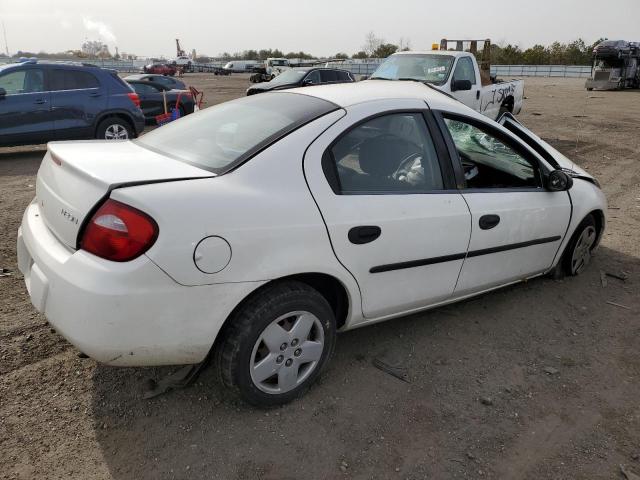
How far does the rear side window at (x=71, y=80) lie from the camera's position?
8641 mm

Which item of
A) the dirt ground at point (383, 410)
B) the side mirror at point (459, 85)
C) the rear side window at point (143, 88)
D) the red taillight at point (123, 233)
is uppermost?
the rear side window at point (143, 88)

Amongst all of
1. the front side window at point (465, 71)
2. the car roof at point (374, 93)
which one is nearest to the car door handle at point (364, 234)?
the car roof at point (374, 93)

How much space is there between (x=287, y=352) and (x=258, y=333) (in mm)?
245

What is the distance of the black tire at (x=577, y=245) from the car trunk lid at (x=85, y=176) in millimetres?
3152

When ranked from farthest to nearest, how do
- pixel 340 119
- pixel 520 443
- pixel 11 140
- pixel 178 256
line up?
pixel 11 140 → pixel 340 119 → pixel 520 443 → pixel 178 256

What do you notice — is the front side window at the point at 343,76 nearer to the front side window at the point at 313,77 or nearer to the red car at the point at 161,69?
the front side window at the point at 313,77

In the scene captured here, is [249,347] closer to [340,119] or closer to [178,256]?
[178,256]

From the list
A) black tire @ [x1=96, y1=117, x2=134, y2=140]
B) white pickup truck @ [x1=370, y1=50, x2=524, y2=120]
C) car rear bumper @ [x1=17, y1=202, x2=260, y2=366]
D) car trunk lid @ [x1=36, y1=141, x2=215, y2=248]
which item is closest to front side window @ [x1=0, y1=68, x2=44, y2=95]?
black tire @ [x1=96, y1=117, x2=134, y2=140]

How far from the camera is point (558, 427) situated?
8.66ft

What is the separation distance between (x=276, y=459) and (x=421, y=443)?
0.70 metres

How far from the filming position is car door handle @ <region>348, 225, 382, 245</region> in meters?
2.61

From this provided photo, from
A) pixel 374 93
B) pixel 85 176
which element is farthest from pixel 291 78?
pixel 85 176

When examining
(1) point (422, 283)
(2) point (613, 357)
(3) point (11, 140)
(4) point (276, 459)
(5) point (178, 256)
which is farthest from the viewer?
(3) point (11, 140)

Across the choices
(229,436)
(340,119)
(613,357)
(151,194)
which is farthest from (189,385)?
(613,357)
